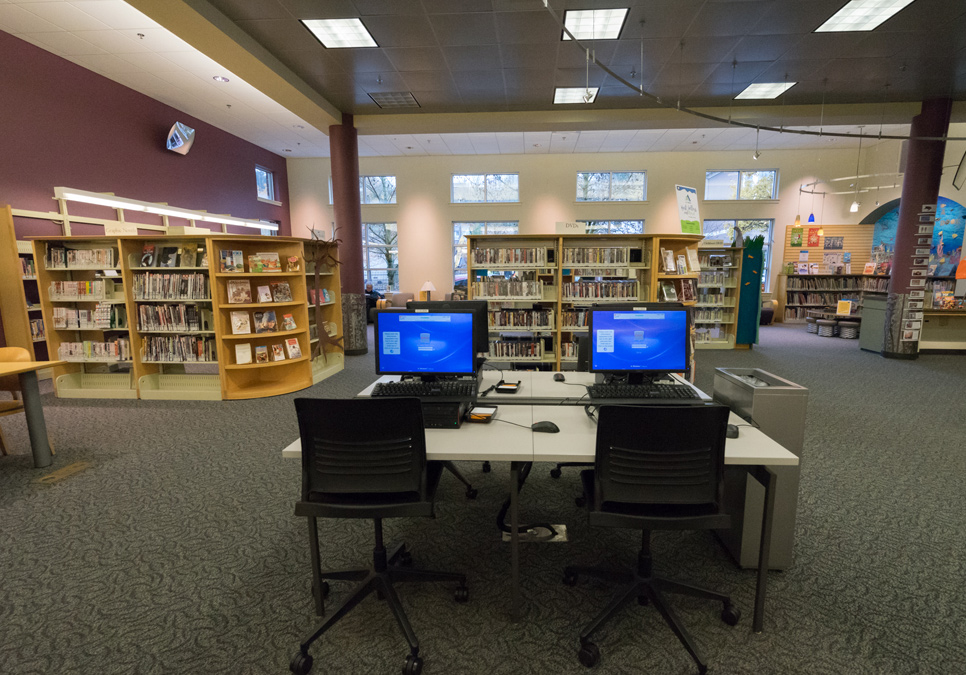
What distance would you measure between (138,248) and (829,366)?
373 inches

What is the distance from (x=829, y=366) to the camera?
21.5 feet

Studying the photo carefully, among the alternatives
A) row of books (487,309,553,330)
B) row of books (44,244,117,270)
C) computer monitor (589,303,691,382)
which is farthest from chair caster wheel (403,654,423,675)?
row of books (44,244,117,270)

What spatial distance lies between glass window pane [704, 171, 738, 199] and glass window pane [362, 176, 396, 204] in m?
8.09

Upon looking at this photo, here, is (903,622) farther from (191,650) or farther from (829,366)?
(829,366)

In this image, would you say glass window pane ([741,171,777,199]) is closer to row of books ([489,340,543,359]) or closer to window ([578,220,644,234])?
window ([578,220,644,234])

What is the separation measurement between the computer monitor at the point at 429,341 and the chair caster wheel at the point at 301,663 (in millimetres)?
1255

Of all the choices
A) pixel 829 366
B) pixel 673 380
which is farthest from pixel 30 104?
pixel 829 366

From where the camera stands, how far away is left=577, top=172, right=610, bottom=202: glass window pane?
36.8 feet

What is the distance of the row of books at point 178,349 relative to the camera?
5086mm

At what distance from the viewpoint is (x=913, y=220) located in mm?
6664

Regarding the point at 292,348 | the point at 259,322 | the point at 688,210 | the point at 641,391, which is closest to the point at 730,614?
the point at 641,391

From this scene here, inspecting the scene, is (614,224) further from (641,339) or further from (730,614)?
(730,614)

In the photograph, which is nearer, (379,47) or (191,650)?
(191,650)

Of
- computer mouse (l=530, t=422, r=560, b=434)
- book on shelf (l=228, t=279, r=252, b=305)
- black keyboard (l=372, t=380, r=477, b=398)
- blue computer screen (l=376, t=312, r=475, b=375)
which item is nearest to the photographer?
computer mouse (l=530, t=422, r=560, b=434)
